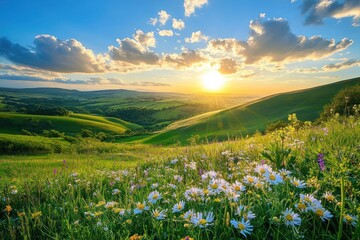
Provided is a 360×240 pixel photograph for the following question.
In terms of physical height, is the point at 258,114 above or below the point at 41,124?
above

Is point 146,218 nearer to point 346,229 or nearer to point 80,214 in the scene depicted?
point 80,214

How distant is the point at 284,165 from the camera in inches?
171

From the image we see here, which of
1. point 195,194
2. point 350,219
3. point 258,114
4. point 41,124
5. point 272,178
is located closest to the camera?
point 350,219

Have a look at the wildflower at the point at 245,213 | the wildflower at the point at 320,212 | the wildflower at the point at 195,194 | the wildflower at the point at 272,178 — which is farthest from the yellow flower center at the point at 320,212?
the wildflower at the point at 195,194

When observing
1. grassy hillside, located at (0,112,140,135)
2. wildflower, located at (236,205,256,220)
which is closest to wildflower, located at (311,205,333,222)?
wildflower, located at (236,205,256,220)

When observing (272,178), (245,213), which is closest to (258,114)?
(272,178)

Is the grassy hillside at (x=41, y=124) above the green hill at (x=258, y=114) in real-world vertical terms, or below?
below

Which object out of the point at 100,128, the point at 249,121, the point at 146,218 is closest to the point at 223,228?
the point at 146,218

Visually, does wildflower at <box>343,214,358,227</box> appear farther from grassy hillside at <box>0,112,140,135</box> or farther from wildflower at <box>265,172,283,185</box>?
grassy hillside at <box>0,112,140,135</box>

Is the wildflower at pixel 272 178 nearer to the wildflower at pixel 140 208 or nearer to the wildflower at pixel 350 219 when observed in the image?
the wildflower at pixel 350 219

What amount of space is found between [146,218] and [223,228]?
0.82 meters

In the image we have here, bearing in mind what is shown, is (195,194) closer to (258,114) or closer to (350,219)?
(350,219)

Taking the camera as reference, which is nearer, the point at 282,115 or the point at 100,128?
the point at 282,115

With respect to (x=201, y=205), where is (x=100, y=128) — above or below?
below
